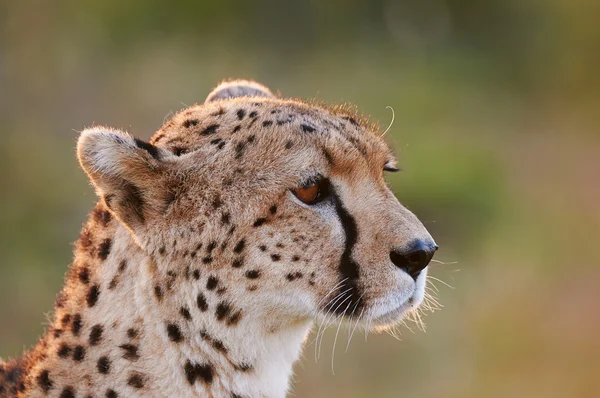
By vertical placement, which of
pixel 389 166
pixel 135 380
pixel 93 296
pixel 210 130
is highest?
pixel 389 166

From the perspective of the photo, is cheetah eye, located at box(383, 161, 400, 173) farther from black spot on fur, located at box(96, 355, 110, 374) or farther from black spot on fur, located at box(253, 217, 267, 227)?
black spot on fur, located at box(96, 355, 110, 374)

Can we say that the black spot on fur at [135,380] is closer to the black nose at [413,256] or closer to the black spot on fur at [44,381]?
the black spot on fur at [44,381]

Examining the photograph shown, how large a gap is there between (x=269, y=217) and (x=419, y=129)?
7.98m

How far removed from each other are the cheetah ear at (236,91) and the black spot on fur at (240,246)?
71cm

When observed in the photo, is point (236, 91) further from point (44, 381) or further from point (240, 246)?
point (44, 381)

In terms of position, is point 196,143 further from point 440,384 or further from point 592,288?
point 592,288

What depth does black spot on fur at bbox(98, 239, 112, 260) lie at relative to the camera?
8.40ft

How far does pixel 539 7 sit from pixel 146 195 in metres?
12.1

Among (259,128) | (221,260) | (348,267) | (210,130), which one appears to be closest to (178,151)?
(210,130)

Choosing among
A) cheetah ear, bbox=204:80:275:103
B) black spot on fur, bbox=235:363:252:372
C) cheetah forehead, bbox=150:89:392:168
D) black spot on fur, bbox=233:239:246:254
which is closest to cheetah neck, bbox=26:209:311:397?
black spot on fur, bbox=235:363:252:372

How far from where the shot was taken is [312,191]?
259cm

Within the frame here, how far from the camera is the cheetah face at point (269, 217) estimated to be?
8.14 feet

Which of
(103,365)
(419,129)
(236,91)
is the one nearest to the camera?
(103,365)

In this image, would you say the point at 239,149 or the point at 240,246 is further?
the point at 239,149
